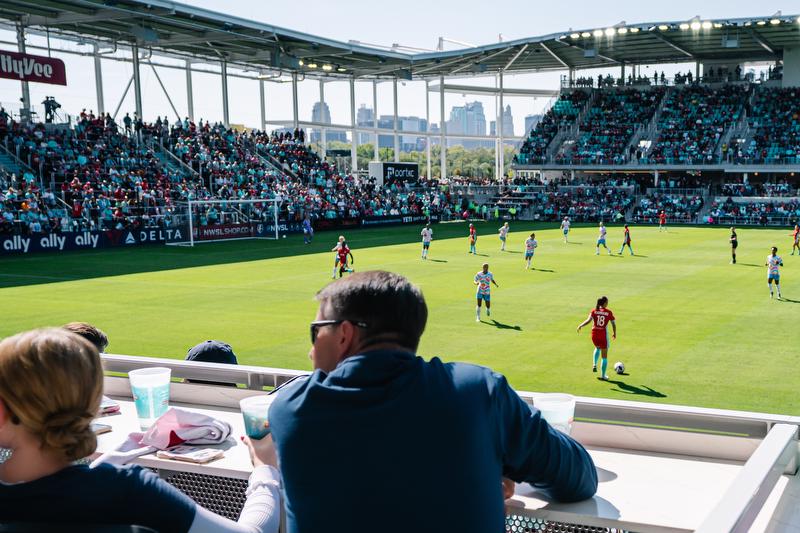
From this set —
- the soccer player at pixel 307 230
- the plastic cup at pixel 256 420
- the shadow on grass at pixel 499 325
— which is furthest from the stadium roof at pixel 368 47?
the plastic cup at pixel 256 420

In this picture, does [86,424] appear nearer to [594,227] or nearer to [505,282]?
[505,282]

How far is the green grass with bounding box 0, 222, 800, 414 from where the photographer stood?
14.0 m

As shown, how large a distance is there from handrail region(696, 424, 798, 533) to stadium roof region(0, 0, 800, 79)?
42.1m

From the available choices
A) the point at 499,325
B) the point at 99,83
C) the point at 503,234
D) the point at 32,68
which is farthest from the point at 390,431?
the point at 99,83

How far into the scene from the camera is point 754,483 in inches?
100

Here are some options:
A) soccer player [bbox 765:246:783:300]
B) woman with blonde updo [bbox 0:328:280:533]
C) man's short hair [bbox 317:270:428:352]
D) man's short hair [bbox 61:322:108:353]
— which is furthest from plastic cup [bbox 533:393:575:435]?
soccer player [bbox 765:246:783:300]

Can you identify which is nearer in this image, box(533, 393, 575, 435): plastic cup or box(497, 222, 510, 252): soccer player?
box(533, 393, 575, 435): plastic cup

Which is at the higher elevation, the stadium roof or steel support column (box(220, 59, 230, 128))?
the stadium roof

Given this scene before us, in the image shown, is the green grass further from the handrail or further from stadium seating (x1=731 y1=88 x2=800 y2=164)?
stadium seating (x1=731 y1=88 x2=800 y2=164)

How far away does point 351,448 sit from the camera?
2447 millimetres

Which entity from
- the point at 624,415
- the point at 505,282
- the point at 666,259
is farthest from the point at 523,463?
the point at 666,259

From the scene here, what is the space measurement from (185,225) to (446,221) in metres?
24.7

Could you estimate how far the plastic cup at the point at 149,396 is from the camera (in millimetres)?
3957

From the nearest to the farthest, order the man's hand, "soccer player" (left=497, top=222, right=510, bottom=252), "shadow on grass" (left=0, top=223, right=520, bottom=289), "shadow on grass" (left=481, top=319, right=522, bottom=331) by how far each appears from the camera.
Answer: the man's hand < "shadow on grass" (left=481, top=319, right=522, bottom=331) < "shadow on grass" (left=0, top=223, right=520, bottom=289) < "soccer player" (left=497, top=222, right=510, bottom=252)
